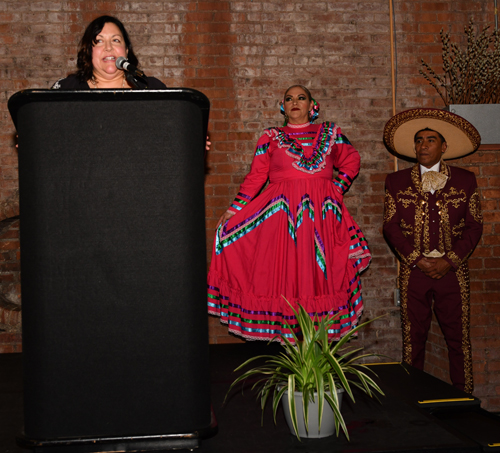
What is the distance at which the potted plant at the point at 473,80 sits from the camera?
3637 mm

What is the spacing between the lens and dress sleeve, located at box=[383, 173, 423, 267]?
332 cm

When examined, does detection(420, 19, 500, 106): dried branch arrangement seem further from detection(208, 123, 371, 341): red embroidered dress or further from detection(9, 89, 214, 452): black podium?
detection(9, 89, 214, 452): black podium

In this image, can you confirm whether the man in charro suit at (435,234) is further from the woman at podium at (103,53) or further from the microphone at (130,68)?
the microphone at (130,68)

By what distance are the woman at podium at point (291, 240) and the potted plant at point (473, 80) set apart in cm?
92

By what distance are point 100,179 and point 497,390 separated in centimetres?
323

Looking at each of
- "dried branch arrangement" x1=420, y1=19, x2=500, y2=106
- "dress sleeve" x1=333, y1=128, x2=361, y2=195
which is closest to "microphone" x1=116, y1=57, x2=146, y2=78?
"dress sleeve" x1=333, y1=128, x2=361, y2=195

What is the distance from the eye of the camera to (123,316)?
1.31 meters

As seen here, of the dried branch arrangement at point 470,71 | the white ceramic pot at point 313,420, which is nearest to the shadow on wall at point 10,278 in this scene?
the white ceramic pot at point 313,420

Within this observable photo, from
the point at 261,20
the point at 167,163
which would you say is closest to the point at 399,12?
the point at 261,20

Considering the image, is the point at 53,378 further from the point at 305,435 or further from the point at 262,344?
the point at 262,344

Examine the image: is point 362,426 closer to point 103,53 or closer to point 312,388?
point 312,388

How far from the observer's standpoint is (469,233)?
10.9ft

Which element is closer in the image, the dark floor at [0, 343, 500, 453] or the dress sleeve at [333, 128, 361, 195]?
the dark floor at [0, 343, 500, 453]

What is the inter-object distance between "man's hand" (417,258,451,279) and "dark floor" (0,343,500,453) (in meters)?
0.93
